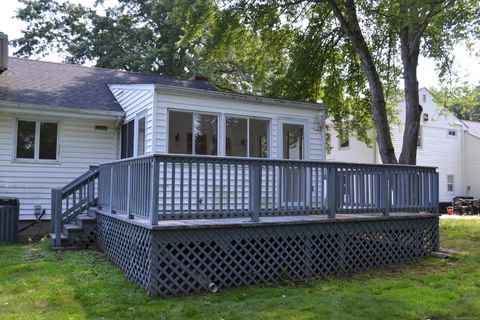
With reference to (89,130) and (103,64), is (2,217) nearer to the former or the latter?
(89,130)

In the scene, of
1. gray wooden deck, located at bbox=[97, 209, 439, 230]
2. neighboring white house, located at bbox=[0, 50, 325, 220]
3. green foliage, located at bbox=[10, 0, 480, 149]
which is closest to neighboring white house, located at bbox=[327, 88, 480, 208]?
green foliage, located at bbox=[10, 0, 480, 149]

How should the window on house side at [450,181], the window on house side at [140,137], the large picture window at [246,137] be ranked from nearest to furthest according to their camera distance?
1. the window on house side at [140,137]
2. the large picture window at [246,137]
3. the window on house side at [450,181]

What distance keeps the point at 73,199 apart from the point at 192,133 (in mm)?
2801

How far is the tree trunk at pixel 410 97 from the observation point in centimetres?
1120

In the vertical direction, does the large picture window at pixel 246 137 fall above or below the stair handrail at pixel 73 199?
above

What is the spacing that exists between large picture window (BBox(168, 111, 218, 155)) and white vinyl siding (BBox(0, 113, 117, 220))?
2.83 metres

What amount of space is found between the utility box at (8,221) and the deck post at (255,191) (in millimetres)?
5694

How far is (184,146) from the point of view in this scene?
9.07m

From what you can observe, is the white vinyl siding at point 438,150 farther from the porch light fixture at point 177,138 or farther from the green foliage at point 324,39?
the porch light fixture at point 177,138

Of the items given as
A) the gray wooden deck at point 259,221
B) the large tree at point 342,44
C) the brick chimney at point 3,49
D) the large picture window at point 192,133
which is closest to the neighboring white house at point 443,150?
the large tree at point 342,44

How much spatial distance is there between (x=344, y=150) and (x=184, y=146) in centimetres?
1644

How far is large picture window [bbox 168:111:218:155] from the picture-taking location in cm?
885

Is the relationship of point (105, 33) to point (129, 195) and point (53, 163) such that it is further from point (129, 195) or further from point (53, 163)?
point (129, 195)

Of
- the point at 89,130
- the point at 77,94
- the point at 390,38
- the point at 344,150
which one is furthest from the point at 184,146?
the point at 344,150
